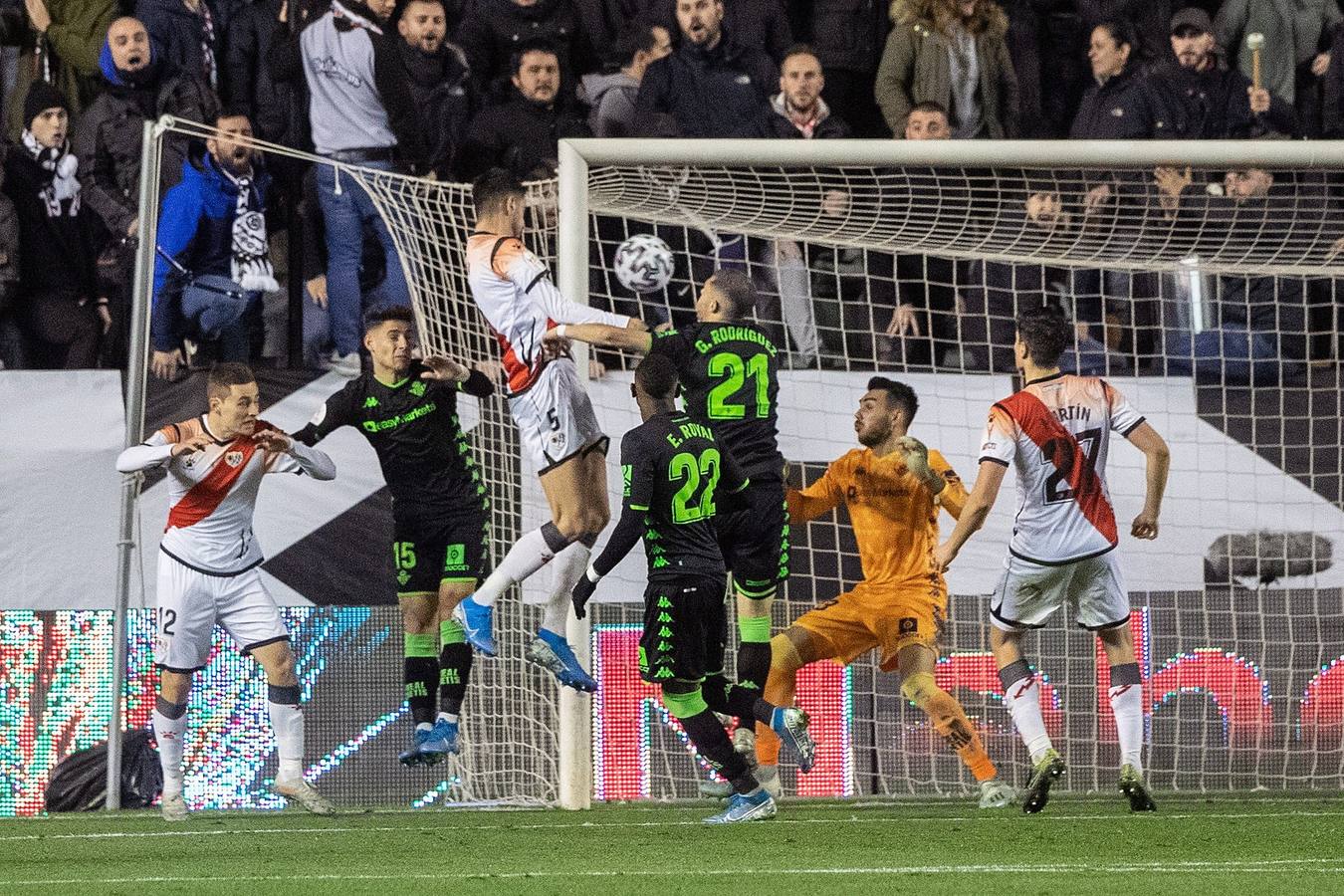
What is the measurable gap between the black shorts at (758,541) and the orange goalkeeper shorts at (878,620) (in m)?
0.45

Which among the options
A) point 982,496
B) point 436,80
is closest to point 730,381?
point 982,496

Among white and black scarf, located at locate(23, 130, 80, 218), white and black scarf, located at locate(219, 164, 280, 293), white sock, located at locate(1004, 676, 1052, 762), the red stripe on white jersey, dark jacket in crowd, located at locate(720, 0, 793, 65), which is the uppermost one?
dark jacket in crowd, located at locate(720, 0, 793, 65)

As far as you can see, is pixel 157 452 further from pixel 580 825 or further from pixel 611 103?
pixel 611 103

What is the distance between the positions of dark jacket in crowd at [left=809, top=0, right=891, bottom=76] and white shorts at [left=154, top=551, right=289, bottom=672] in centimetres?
579

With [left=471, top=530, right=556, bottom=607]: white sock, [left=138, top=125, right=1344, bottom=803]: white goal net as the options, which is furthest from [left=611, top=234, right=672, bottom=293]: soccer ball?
[left=471, top=530, right=556, bottom=607]: white sock

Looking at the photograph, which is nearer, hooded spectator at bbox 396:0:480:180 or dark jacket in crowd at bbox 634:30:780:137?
hooded spectator at bbox 396:0:480:180

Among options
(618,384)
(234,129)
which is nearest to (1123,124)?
(618,384)

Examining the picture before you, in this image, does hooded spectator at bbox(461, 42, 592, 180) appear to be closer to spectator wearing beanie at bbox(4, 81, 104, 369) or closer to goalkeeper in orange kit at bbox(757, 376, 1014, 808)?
spectator wearing beanie at bbox(4, 81, 104, 369)

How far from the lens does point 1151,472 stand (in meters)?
8.34

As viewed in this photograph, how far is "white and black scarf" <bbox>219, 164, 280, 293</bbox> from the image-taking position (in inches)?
441

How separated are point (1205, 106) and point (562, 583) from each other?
20.1 feet

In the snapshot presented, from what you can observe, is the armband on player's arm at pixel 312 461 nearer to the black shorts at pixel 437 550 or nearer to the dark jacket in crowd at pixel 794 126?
the black shorts at pixel 437 550

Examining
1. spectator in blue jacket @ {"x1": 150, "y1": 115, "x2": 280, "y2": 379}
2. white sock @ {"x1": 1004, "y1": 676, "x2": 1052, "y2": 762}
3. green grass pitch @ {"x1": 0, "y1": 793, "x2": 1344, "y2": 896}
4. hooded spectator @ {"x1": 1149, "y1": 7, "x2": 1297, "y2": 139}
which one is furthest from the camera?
hooded spectator @ {"x1": 1149, "y1": 7, "x2": 1297, "y2": 139}

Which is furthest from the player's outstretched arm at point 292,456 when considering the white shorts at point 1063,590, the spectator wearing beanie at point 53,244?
the white shorts at point 1063,590
